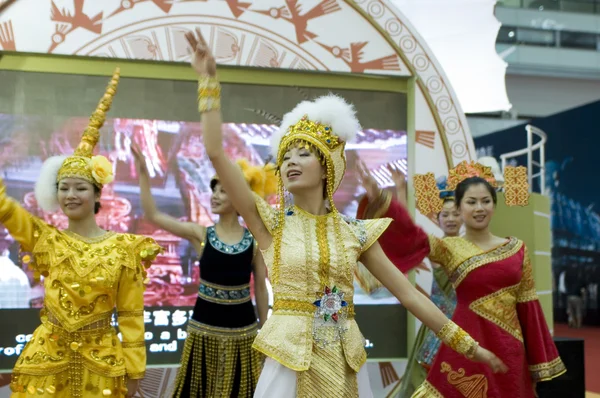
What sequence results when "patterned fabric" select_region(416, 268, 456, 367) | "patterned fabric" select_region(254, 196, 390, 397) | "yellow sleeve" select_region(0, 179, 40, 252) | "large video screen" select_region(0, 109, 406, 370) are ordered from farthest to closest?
"large video screen" select_region(0, 109, 406, 370) → "patterned fabric" select_region(416, 268, 456, 367) → "yellow sleeve" select_region(0, 179, 40, 252) → "patterned fabric" select_region(254, 196, 390, 397)

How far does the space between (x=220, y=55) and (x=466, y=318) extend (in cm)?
261

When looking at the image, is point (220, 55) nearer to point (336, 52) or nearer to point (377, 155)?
point (336, 52)

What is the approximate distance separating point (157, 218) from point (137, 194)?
919 mm

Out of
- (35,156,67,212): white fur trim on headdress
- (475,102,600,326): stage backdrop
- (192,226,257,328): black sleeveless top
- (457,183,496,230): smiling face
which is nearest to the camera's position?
(35,156,67,212): white fur trim on headdress

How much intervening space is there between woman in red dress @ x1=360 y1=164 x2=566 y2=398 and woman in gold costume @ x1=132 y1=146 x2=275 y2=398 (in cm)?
102

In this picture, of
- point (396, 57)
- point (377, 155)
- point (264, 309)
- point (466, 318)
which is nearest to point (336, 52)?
point (396, 57)

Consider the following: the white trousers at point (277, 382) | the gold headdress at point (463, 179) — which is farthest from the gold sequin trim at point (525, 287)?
the white trousers at point (277, 382)

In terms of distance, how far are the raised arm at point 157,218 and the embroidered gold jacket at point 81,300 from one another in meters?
0.84

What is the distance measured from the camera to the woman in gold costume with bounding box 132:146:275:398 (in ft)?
13.4

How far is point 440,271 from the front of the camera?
16.4 feet

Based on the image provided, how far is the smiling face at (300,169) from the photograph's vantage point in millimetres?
2627

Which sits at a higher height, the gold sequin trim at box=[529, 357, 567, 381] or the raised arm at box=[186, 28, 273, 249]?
the raised arm at box=[186, 28, 273, 249]

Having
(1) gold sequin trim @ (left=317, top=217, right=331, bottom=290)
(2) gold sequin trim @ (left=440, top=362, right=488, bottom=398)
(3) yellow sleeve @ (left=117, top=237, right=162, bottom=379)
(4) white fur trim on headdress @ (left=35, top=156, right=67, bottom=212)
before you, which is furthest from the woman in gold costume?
(1) gold sequin trim @ (left=317, top=217, right=331, bottom=290)

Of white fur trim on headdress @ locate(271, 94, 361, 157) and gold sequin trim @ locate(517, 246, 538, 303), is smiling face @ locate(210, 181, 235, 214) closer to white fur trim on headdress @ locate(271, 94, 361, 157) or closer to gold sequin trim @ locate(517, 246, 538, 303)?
white fur trim on headdress @ locate(271, 94, 361, 157)
